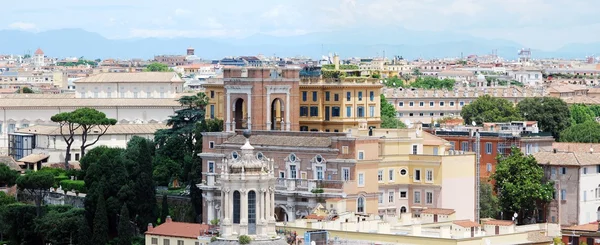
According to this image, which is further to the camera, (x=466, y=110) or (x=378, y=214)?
(x=466, y=110)

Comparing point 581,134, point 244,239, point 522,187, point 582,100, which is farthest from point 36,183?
point 582,100

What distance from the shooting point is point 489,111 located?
117 meters

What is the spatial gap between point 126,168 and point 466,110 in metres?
41.1

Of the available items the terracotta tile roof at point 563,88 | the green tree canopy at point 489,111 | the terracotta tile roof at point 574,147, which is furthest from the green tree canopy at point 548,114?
the terracotta tile roof at point 563,88

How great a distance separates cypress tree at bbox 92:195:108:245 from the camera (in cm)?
7675

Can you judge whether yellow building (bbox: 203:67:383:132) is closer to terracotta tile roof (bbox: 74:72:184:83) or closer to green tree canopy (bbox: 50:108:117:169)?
green tree canopy (bbox: 50:108:117:169)

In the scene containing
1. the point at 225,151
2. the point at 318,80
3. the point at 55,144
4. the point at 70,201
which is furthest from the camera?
the point at 55,144

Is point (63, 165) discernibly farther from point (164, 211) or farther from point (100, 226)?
point (100, 226)

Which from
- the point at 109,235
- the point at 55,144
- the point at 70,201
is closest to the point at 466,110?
the point at 55,144

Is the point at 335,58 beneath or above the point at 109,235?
above

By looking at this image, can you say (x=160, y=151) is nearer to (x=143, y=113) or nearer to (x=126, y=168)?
(x=126, y=168)

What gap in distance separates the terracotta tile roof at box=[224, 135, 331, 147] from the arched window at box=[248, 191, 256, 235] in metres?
25.9

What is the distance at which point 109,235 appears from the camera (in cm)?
7869

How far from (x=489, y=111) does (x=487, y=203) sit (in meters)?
42.5
